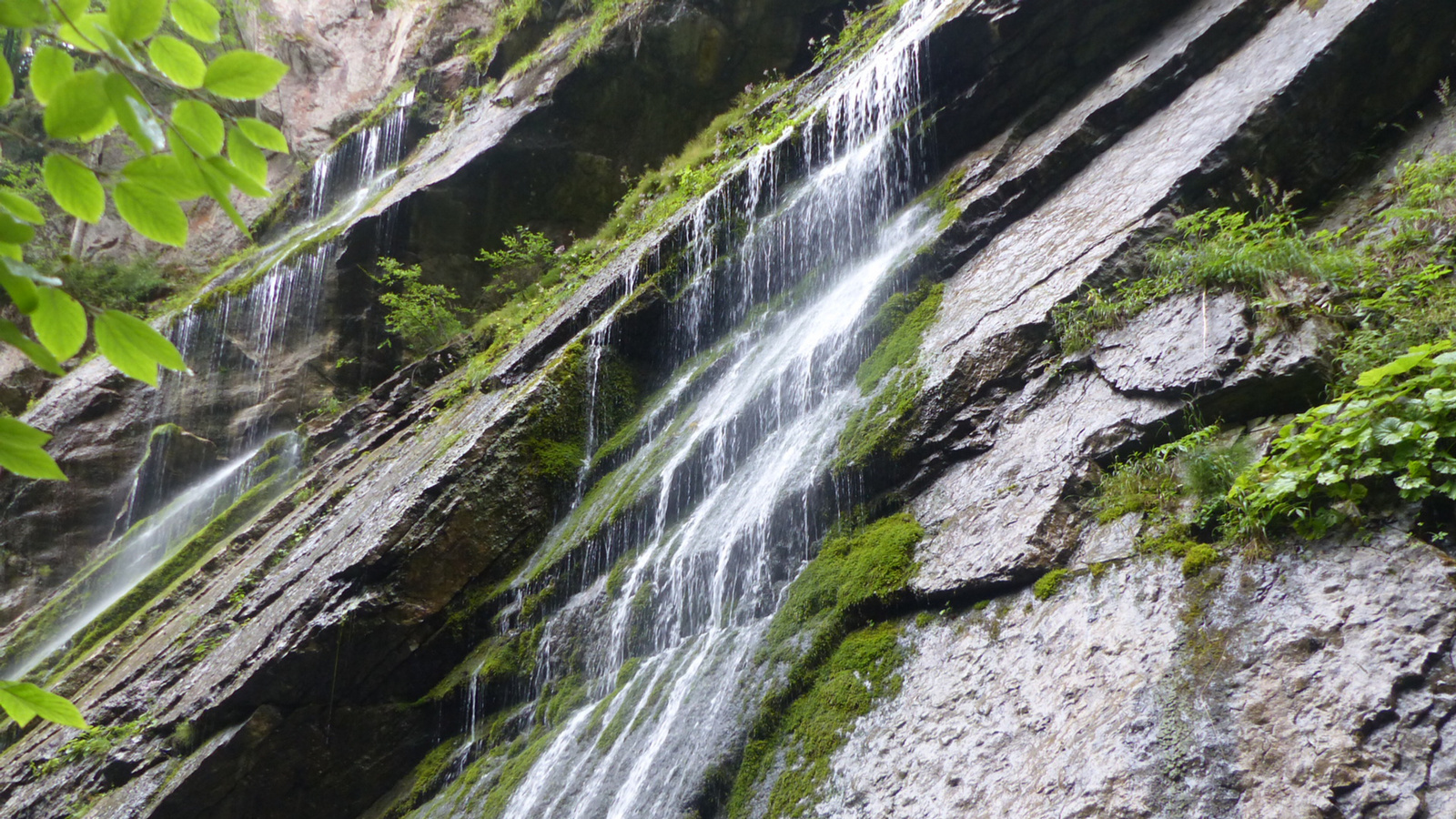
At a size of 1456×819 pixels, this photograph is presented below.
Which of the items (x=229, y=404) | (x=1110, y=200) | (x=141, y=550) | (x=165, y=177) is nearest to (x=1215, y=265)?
(x=1110, y=200)

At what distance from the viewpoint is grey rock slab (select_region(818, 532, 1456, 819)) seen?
2387 millimetres

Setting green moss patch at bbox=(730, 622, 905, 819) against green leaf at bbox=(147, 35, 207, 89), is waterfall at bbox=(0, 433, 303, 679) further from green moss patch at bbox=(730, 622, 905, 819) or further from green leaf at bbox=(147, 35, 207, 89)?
green leaf at bbox=(147, 35, 207, 89)

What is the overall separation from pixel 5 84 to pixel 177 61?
196mm

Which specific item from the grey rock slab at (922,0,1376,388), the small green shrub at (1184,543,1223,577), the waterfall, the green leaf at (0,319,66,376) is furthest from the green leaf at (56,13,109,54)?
the waterfall

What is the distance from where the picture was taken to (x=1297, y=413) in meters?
3.52

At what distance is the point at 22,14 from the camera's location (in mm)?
996

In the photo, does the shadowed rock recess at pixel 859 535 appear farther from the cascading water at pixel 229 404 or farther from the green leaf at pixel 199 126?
the green leaf at pixel 199 126

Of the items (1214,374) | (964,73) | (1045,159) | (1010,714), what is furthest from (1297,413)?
(964,73)

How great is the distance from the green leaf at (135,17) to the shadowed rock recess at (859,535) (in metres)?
3.13

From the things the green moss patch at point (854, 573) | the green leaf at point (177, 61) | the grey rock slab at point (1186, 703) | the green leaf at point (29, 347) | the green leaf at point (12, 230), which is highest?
the green leaf at point (177, 61)

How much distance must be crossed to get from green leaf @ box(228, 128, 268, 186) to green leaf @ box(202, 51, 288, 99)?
79 millimetres

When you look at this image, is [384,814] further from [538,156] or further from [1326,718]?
[538,156]

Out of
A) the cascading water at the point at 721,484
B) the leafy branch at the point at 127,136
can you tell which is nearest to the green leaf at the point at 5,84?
the leafy branch at the point at 127,136

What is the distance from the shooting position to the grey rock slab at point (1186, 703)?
7.83 feet
